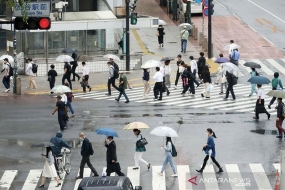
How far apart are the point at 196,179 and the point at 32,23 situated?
298 inches

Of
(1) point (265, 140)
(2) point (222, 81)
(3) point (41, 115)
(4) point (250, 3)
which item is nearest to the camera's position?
(1) point (265, 140)

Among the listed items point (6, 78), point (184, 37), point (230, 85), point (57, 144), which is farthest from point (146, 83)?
point (57, 144)

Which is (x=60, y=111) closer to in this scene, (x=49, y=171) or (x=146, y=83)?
(x=49, y=171)

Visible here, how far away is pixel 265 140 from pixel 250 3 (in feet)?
127

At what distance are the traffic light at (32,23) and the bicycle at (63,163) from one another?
4477 millimetres

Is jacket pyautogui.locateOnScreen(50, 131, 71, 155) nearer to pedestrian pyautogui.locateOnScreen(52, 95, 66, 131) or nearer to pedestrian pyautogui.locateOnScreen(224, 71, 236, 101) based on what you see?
pedestrian pyautogui.locateOnScreen(52, 95, 66, 131)

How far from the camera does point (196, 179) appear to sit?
24031 mm

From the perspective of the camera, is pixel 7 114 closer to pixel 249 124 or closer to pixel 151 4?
pixel 249 124

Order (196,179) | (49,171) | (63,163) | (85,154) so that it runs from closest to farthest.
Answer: (49,171) → (196,179) → (85,154) → (63,163)

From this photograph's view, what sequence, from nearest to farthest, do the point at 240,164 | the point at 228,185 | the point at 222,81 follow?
the point at 228,185 < the point at 240,164 < the point at 222,81

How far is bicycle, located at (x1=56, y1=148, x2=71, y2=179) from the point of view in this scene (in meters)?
24.4

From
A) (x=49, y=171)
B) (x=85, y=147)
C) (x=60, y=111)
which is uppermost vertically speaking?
(x=60, y=111)

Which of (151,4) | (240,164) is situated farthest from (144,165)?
(151,4)

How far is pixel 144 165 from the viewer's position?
83.6 feet
